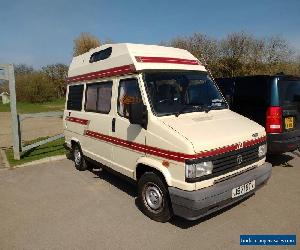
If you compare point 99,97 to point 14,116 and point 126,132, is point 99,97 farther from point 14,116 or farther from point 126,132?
point 14,116

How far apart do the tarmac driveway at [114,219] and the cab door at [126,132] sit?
788 millimetres

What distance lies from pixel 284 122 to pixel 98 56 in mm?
4256

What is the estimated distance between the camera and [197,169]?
159 inches

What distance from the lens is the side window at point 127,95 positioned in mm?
5008

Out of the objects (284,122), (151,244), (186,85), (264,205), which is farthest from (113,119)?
(284,122)

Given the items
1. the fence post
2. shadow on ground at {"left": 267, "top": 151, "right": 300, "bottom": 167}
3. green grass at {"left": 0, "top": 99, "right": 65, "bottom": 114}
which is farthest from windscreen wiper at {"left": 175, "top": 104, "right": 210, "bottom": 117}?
green grass at {"left": 0, "top": 99, "right": 65, "bottom": 114}

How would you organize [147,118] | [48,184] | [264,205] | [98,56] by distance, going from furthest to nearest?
[48,184], [98,56], [264,205], [147,118]

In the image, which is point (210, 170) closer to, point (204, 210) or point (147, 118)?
point (204, 210)

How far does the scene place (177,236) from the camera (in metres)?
4.34

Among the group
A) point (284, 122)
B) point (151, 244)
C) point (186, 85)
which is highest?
point (186, 85)

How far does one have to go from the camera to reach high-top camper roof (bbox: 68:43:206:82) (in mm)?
5129

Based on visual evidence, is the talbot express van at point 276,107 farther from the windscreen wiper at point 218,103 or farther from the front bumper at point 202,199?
the front bumper at point 202,199

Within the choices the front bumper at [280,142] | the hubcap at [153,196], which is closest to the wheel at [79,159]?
the hubcap at [153,196]

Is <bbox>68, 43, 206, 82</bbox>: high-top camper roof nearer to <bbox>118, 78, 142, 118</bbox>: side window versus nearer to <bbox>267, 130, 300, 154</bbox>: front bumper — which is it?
<bbox>118, 78, 142, 118</bbox>: side window
